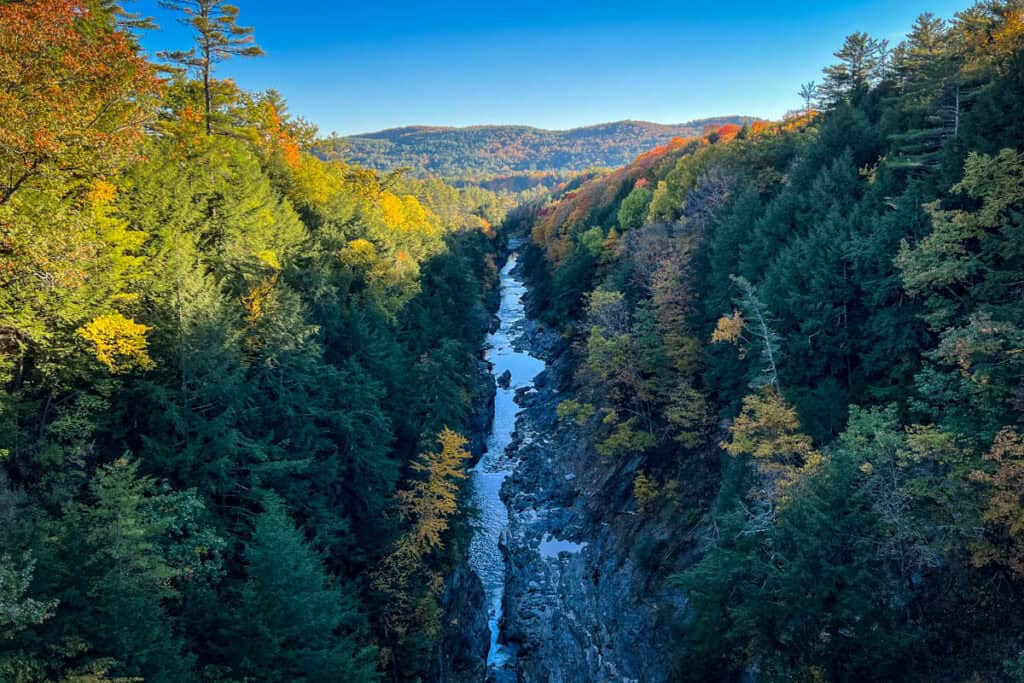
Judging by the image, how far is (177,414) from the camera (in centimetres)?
1634

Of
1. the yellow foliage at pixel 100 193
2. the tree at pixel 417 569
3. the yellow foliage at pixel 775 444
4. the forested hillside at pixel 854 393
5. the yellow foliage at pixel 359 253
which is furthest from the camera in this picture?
the yellow foliage at pixel 359 253

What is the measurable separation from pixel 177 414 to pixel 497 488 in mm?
25214

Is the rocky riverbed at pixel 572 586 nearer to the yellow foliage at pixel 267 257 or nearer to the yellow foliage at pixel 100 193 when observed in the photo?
the yellow foliage at pixel 267 257

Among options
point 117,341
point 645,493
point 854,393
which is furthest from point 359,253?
point 854,393

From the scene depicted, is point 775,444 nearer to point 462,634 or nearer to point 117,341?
point 462,634

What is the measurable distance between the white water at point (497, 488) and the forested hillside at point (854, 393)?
732 centimetres

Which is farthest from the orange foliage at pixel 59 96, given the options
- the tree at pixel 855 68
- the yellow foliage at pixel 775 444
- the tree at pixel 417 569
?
the tree at pixel 855 68

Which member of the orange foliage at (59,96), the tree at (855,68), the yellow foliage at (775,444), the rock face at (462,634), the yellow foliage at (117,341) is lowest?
the rock face at (462,634)

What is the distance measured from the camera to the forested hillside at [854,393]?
1377cm

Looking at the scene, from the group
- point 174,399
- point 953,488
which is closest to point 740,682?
point 953,488

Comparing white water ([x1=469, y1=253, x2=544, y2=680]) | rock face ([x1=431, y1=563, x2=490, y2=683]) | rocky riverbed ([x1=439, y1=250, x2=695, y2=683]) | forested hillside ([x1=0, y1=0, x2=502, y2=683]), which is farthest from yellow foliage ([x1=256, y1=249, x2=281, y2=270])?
rocky riverbed ([x1=439, y1=250, x2=695, y2=683])

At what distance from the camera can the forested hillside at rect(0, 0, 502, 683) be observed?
10.5 m

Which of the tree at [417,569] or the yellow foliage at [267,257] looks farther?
the yellow foliage at [267,257]

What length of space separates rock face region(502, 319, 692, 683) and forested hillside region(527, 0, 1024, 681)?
913 millimetres
